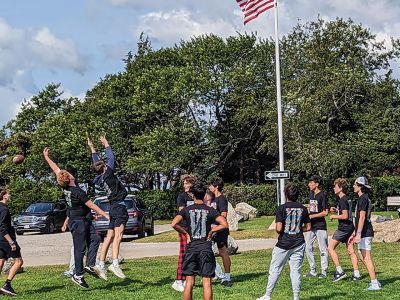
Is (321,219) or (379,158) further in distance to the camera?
(379,158)

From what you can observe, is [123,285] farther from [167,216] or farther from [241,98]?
[241,98]

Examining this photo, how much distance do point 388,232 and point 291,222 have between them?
12.8 metres

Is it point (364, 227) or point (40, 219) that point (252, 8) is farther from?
point (40, 219)

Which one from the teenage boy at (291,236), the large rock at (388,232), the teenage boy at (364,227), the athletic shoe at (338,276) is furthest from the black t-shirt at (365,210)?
the large rock at (388,232)

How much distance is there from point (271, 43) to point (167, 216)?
14702 millimetres

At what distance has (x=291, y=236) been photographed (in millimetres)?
10203

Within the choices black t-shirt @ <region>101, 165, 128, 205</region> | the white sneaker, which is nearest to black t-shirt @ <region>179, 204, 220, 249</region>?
the white sneaker

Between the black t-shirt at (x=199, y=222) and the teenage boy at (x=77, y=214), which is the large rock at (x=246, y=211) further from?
the black t-shirt at (x=199, y=222)

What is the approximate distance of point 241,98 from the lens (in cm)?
4741

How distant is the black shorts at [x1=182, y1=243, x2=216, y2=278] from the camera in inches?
360

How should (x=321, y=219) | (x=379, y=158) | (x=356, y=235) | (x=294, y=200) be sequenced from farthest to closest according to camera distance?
(x=379, y=158) → (x=321, y=219) → (x=356, y=235) → (x=294, y=200)

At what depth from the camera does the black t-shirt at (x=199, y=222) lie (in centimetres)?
916

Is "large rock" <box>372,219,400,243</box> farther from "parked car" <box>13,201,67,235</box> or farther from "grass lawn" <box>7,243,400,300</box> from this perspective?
"parked car" <box>13,201,67,235</box>

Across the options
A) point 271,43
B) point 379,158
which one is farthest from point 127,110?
point 379,158
